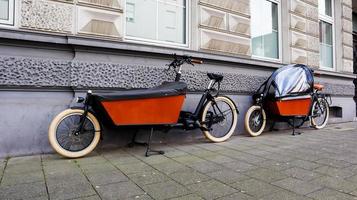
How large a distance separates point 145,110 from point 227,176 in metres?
1.47

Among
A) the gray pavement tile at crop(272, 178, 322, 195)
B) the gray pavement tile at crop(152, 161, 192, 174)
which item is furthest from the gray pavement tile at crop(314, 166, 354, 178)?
the gray pavement tile at crop(152, 161, 192, 174)

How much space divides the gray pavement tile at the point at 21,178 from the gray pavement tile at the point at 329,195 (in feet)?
8.05

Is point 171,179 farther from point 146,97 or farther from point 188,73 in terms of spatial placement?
point 188,73

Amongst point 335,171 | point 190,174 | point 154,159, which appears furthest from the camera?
point 154,159

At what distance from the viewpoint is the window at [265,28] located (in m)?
6.59

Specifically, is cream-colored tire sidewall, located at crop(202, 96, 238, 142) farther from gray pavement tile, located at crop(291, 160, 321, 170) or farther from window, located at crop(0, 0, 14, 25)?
window, located at crop(0, 0, 14, 25)

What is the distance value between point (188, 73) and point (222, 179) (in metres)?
2.59

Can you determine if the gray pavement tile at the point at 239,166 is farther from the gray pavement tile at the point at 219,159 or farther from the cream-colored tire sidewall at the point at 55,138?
the cream-colored tire sidewall at the point at 55,138

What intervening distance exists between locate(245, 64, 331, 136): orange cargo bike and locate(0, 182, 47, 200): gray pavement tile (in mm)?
3828

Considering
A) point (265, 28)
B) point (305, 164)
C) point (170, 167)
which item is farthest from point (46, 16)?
point (265, 28)

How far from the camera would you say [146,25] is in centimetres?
495

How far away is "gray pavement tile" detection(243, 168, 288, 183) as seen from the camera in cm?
277

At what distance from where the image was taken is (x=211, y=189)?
2455mm

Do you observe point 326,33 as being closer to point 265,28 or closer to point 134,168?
point 265,28
